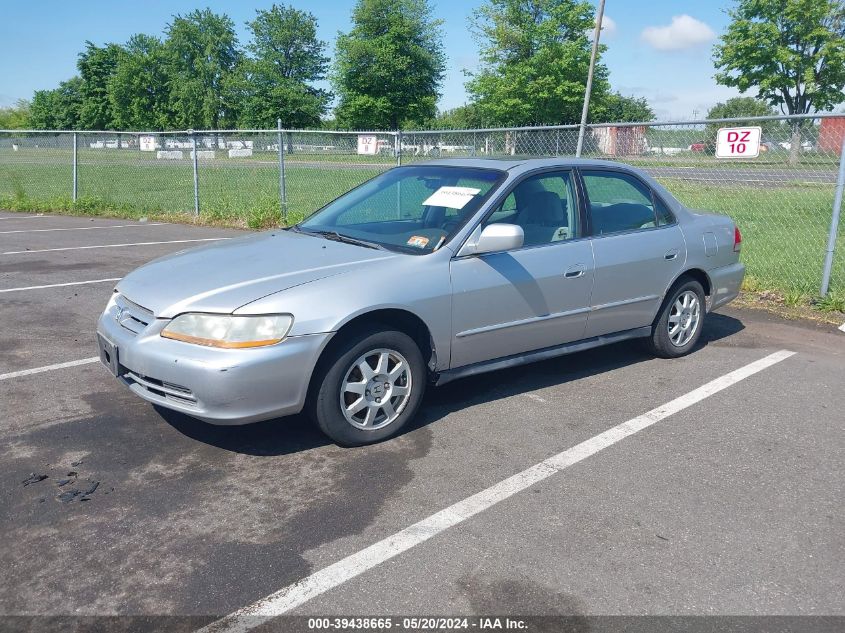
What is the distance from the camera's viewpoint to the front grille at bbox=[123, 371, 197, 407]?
146 inches

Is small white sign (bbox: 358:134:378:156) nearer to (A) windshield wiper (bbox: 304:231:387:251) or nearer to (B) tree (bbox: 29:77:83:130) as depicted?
(A) windshield wiper (bbox: 304:231:387:251)

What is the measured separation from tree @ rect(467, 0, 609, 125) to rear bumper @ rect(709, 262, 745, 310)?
160 ft

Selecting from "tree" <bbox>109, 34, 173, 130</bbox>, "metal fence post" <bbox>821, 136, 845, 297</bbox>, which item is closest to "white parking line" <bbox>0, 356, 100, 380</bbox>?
"metal fence post" <bbox>821, 136, 845, 297</bbox>

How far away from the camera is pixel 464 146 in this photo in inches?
452

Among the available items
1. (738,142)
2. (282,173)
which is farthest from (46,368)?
(282,173)

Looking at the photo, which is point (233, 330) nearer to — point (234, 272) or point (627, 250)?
point (234, 272)

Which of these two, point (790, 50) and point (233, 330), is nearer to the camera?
point (233, 330)

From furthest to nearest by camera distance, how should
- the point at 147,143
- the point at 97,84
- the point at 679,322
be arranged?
1. the point at 97,84
2. the point at 147,143
3. the point at 679,322

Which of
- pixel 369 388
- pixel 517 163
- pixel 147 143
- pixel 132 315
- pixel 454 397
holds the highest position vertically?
pixel 147 143

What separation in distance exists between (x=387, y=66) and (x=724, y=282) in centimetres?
6191

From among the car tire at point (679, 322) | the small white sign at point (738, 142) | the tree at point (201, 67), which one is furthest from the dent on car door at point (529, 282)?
the tree at point (201, 67)

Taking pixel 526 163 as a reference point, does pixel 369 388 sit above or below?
below

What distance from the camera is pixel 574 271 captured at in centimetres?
492

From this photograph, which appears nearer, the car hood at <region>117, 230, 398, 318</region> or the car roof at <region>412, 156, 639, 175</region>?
the car hood at <region>117, 230, 398, 318</region>
